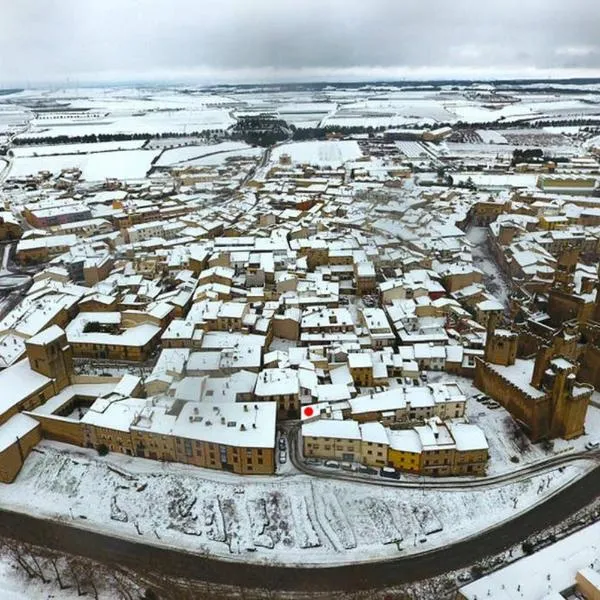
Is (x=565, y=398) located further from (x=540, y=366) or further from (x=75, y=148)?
(x=75, y=148)

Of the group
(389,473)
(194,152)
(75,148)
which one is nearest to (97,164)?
(194,152)

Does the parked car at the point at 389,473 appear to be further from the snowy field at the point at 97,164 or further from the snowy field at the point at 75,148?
the snowy field at the point at 75,148

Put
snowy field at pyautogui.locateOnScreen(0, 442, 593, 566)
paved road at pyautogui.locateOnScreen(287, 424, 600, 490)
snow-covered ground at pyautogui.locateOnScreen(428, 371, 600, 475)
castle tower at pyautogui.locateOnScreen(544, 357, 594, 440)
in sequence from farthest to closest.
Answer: castle tower at pyautogui.locateOnScreen(544, 357, 594, 440)
snow-covered ground at pyautogui.locateOnScreen(428, 371, 600, 475)
paved road at pyautogui.locateOnScreen(287, 424, 600, 490)
snowy field at pyautogui.locateOnScreen(0, 442, 593, 566)

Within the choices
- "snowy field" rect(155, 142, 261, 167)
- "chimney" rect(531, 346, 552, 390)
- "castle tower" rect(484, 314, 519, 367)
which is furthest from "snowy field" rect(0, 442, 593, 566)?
"snowy field" rect(155, 142, 261, 167)

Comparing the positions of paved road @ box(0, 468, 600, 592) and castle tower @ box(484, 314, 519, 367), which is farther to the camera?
castle tower @ box(484, 314, 519, 367)

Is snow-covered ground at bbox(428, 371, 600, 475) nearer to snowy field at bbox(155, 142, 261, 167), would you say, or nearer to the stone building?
the stone building

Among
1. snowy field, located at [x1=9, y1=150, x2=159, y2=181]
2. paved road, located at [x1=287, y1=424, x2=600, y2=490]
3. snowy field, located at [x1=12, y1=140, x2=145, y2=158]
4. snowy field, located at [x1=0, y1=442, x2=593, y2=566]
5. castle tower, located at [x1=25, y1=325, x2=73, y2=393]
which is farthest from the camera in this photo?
snowy field, located at [x1=12, y1=140, x2=145, y2=158]
